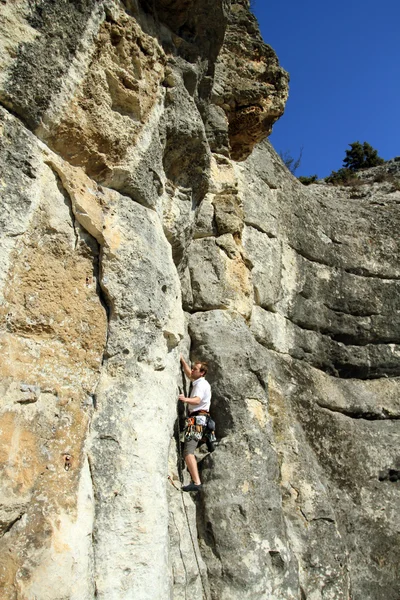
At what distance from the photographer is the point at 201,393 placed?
5.24 meters

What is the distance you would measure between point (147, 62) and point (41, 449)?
2.91m

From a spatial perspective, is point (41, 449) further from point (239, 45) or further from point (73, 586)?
point (239, 45)

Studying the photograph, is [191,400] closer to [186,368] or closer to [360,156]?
[186,368]

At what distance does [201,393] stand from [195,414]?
0.19m

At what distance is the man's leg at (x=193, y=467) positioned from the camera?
16.3 feet

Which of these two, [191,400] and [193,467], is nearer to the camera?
[193,467]

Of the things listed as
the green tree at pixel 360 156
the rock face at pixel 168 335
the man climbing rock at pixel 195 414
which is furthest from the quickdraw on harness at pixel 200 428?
the green tree at pixel 360 156

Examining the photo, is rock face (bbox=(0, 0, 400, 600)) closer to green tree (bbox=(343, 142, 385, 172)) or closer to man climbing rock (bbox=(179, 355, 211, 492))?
man climbing rock (bbox=(179, 355, 211, 492))

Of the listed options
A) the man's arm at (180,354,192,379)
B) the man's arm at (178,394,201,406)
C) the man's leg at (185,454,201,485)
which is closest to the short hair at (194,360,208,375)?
the man's arm at (180,354,192,379)

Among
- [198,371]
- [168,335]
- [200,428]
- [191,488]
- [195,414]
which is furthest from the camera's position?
[198,371]

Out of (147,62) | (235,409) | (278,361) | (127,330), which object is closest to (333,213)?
(278,361)

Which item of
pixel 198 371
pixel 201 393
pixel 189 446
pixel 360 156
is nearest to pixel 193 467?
pixel 189 446

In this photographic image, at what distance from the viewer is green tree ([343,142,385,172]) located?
19025 mm

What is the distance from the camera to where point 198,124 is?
489 centimetres
